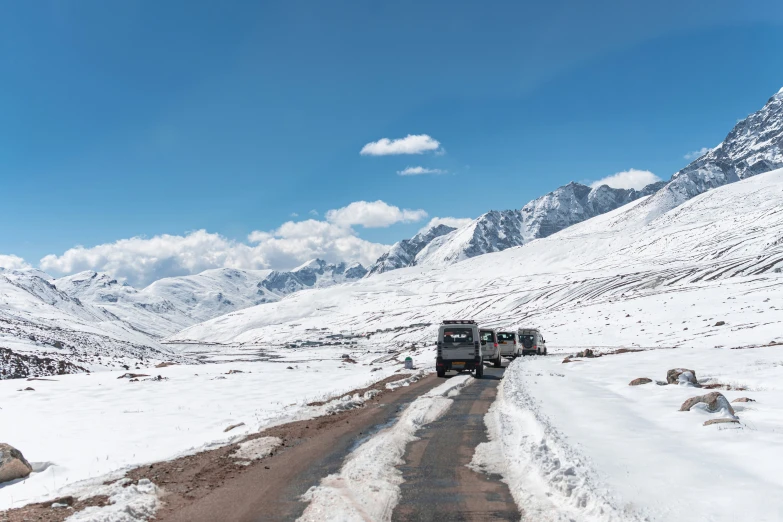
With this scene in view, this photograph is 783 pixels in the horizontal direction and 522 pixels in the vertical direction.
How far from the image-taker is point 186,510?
7.54 metres

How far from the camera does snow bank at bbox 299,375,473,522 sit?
7066 mm

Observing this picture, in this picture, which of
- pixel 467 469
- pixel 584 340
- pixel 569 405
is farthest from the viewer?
pixel 584 340

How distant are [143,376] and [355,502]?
26.4 metres

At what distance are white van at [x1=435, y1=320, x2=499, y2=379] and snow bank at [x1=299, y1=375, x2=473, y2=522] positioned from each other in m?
15.7

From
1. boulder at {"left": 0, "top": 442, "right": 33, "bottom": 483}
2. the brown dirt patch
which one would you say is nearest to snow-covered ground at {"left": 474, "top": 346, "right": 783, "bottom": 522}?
the brown dirt patch

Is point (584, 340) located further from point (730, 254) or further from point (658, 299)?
point (730, 254)

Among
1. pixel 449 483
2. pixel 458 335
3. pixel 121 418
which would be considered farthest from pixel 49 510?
pixel 458 335

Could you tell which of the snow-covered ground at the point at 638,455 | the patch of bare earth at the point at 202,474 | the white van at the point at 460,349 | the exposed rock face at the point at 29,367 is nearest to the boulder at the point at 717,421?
the snow-covered ground at the point at 638,455

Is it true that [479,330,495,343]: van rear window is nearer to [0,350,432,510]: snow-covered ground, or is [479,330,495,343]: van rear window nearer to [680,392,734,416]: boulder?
[0,350,432,510]: snow-covered ground

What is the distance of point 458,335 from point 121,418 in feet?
58.7

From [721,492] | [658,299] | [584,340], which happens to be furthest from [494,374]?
[658,299]

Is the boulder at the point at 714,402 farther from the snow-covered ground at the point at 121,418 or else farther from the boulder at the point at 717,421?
the snow-covered ground at the point at 121,418

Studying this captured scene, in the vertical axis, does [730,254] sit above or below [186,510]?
above

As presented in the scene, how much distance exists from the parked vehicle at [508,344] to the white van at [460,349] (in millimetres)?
13935
